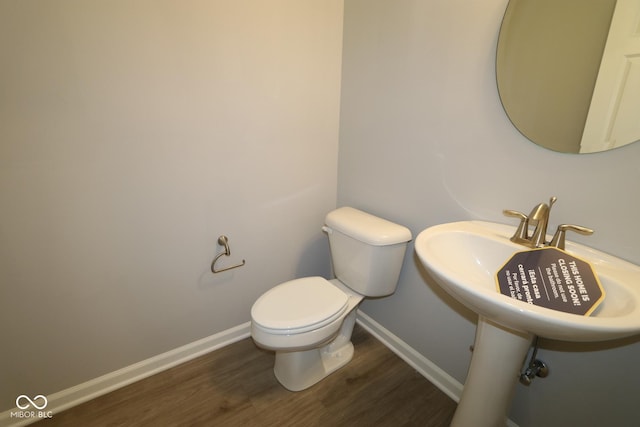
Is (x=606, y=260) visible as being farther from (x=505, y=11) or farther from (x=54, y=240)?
(x=54, y=240)

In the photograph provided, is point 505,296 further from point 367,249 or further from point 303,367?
point 303,367

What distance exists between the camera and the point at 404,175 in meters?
1.42

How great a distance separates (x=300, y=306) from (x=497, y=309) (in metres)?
0.82

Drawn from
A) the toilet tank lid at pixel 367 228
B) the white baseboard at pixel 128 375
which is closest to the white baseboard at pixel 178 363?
the white baseboard at pixel 128 375

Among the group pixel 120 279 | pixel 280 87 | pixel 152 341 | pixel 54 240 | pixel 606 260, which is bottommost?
pixel 152 341

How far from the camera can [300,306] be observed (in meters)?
1.31

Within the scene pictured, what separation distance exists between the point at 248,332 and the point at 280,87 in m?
1.36

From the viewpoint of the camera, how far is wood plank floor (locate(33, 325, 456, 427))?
130 centimetres

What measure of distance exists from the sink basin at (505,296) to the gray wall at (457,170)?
10 centimetres

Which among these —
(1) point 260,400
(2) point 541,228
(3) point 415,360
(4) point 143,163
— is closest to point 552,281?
(2) point 541,228

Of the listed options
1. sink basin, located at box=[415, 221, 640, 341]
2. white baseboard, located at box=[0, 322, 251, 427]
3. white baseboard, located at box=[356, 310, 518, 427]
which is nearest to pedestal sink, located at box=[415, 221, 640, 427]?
sink basin, located at box=[415, 221, 640, 341]

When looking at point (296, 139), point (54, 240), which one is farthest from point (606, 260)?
point (54, 240)

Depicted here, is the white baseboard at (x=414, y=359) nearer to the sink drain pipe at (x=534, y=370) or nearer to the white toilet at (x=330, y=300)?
the white toilet at (x=330, y=300)

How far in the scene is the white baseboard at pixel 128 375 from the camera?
1291 millimetres
